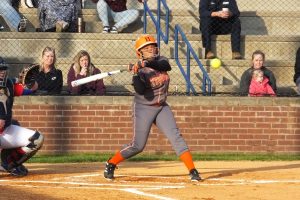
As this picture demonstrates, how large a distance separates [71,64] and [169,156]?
104 inches

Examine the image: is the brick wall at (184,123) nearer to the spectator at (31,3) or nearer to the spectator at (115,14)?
the spectator at (115,14)

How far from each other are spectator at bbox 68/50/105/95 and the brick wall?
371 millimetres

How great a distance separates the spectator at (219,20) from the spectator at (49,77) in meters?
2.96

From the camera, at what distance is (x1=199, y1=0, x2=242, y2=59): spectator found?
16875 millimetres

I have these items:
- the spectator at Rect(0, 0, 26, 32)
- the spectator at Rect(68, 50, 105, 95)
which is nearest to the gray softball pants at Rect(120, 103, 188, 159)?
the spectator at Rect(68, 50, 105, 95)

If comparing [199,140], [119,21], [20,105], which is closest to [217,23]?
[119,21]

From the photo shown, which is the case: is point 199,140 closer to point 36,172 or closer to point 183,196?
point 36,172

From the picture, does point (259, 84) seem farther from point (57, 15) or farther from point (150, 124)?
point (150, 124)

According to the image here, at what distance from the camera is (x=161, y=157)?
48.0 ft

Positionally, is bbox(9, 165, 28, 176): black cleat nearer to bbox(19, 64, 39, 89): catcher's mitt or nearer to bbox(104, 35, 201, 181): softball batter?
bbox(19, 64, 39, 89): catcher's mitt

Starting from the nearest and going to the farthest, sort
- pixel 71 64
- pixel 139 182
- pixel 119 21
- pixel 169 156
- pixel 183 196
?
pixel 183 196, pixel 139 182, pixel 169 156, pixel 71 64, pixel 119 21

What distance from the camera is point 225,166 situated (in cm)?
1336

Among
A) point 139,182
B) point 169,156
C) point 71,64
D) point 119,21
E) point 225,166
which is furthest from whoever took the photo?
point 119,21

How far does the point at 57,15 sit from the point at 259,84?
4.06m
